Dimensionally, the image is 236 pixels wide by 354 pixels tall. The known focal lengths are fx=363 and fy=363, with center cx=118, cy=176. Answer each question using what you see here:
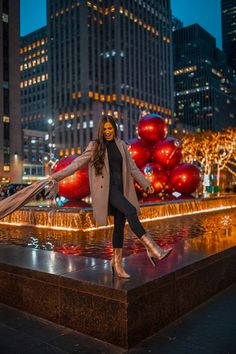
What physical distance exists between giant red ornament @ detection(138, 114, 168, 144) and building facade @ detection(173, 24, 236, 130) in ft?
419

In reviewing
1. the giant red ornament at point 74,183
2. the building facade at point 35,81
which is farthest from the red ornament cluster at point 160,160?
the building facade at point 35,81

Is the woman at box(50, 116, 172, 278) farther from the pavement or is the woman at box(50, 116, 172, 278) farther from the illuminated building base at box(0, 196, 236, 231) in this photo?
the illuminated building base at box(0, 196, 236, 231)

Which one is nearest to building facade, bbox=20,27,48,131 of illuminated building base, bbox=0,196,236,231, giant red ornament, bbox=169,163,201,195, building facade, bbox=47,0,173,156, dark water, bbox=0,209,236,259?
building facade, bbox=47,0,173,156

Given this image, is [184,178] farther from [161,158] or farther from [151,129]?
[151,129]

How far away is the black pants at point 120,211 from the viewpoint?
164 inches

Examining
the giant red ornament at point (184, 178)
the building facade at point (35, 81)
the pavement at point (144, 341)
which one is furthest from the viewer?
the building facade at point (35, 81)

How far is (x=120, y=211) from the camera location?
4.25 metres

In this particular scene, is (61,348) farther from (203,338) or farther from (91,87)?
(91,87)

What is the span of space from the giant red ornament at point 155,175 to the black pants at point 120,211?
1112cm

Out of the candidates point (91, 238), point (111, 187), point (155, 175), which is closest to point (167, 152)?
point (155, 175)

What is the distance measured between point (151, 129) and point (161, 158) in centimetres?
136

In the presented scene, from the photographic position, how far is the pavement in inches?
140

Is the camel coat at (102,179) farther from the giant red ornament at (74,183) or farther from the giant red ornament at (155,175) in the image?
the giant red ornament at (155,175)

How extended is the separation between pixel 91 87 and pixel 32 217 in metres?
102
